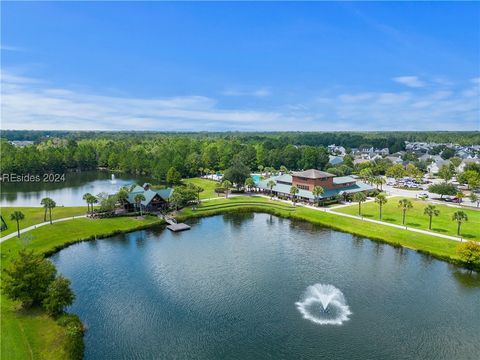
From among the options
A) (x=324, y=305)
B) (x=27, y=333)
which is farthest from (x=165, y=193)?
(x=324, y=305)

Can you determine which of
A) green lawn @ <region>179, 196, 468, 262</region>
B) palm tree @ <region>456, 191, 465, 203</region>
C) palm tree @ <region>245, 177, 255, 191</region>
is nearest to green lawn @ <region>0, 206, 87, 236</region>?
green lawn @ <region>179, 196, 468, 262</region>

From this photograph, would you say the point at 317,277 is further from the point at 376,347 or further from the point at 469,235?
the point at 469,235

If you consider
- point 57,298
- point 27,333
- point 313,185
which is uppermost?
point 313,185

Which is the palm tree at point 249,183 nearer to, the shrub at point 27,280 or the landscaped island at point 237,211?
the landscaped island at point 237,211

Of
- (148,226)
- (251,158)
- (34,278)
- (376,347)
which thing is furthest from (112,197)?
(251,158)

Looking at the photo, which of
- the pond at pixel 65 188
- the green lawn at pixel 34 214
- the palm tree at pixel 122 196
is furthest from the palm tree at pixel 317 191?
the pond at pixel 65 188

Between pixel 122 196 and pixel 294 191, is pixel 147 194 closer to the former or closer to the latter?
pixel 122 196

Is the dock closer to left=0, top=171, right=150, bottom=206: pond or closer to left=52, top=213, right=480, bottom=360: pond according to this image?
left=52, top=213, right=480, bottom=360: pond
